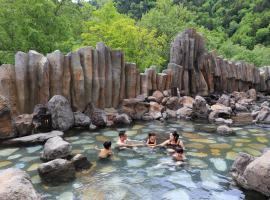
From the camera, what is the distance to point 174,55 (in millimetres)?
25250

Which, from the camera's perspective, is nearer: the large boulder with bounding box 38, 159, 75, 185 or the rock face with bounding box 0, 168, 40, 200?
the rock face with bounding box 0, 168, 40, 200

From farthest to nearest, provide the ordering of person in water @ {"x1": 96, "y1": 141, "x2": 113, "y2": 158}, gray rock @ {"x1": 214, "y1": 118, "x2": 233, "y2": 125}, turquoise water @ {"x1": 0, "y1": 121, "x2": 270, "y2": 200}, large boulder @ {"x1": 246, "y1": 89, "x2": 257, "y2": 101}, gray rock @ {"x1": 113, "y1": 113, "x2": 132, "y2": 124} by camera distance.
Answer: large boulder @ {"x1": 246, "y1": 89, "x2": 257, "y2": 101}
gray rock @ {"x1": 214, "y1": 118, "x2": 233, "y2": 125}
gray rock @ {"x1": 113, "y1": 113, "x2": 132, "y2": 124}
person in water @ {"x1": 96, "y1": 141, "x2": 113, "y2": 158}
turquoise water @ {"x1": 0, "y1": 121, "x2": 270, "y2": 200}

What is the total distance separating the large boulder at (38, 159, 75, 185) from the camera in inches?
357

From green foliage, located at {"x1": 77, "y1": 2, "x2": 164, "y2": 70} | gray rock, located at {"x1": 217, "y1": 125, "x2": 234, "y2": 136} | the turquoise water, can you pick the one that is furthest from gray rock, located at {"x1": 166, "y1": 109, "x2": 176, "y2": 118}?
green foliage, located at {"x1": 77, "y1": 2, "x2": 164, "y2": 70}

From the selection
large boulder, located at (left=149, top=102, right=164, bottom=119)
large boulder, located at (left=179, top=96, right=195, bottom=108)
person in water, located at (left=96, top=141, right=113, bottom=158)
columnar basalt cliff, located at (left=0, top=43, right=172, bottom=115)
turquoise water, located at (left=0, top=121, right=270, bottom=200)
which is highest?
columnar basalt cliff, located at (left=0, top=43, right=172, bottom=115)

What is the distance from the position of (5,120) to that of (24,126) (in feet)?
2.68

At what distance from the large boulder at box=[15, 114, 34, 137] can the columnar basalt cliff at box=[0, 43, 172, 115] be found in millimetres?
640

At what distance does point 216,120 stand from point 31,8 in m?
12.8

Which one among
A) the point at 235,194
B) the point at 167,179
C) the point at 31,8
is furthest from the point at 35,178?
the point at 31,8

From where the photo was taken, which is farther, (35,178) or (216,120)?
(216,120)

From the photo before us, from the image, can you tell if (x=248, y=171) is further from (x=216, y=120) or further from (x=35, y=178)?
(x=216, y=120)

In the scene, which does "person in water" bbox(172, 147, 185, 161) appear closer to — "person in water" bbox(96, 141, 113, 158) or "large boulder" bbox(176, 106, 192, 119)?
"person in water" bbox(96, 141, 113, 158)

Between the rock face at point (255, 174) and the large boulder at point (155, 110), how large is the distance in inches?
371

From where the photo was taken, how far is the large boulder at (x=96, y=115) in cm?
1612
